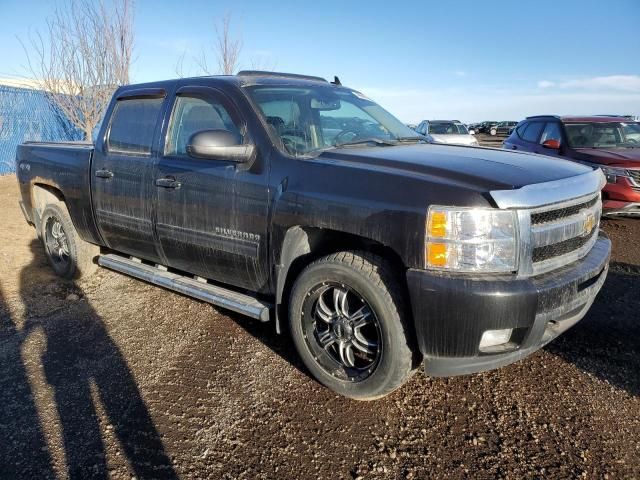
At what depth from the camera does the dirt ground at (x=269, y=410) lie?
2.35 meters

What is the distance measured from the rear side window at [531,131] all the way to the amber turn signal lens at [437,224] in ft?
24.4

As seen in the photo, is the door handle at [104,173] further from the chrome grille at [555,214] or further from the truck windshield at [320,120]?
the chrome grille at [555,214]

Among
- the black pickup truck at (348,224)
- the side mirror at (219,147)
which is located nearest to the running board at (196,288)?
the black pickup truck at (348,224)

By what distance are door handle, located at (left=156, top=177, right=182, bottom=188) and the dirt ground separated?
46.7 inches

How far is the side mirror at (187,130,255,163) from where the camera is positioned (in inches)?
117

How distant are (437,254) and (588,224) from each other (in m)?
1.18

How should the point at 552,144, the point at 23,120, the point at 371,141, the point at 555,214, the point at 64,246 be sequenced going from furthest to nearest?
1. the point at 23,120
2. the point at 552,144
3. the point at 64,246
4. the point at 371,141
5. the point at 555,214

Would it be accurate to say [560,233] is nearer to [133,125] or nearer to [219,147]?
[219,147]

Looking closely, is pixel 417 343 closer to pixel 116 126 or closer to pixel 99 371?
pixel 99 371

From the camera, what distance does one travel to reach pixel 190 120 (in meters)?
3.64

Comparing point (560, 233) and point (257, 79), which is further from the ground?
point (257, 79)

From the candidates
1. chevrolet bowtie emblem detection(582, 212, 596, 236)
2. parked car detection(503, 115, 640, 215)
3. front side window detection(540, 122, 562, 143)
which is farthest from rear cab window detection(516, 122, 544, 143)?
chevrolet bowtie emblem detection(582, 212, 596, 236)

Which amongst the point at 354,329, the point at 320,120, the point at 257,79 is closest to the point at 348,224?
the point at 354,329

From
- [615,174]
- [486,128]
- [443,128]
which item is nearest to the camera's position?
[615,174]
